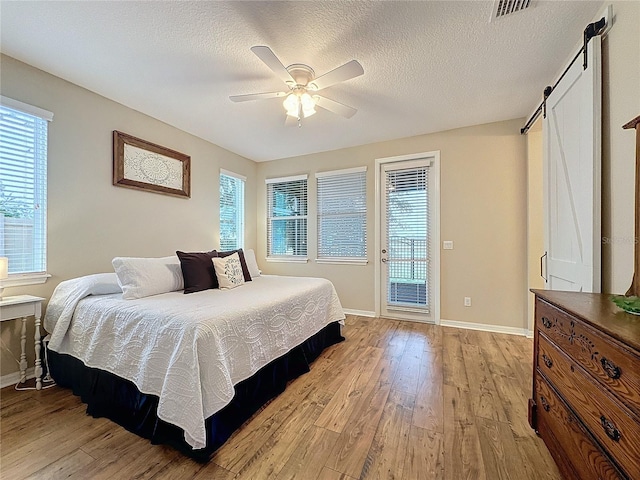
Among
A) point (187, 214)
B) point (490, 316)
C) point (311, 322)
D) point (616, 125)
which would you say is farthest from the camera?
point (187, 214)

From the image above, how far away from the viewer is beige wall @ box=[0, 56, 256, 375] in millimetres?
2240

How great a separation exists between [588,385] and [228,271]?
2.55 m

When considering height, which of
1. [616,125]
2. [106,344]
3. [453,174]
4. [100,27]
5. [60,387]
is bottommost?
[60,387]

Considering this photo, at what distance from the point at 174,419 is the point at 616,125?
289 centimetres

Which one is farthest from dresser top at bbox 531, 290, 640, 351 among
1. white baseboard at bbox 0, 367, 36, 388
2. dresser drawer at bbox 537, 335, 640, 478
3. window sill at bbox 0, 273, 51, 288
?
white baseboard at bbox 0, 367, 36, 388

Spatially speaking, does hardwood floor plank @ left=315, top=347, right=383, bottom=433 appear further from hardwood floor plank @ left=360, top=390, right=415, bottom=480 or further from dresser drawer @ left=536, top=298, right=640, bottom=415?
dresser drawer @ left=536, top=298, right=640, bottom=415

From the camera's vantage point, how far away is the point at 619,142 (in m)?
1.48

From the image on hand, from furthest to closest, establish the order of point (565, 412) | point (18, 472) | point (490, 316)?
point (490, 316) → point (18, 472) → point (565, 412)

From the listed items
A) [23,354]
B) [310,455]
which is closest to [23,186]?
[23,354]

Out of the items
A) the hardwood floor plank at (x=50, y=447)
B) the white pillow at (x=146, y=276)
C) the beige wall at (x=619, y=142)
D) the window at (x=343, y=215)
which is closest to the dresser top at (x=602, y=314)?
the beige wall at (x=619, y=142)

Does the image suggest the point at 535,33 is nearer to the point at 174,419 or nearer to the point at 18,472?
the point at 174,419

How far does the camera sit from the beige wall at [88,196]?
2.24m

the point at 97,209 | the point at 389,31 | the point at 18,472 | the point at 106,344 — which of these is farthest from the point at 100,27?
the point at 18,472

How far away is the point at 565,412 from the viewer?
1203mm
